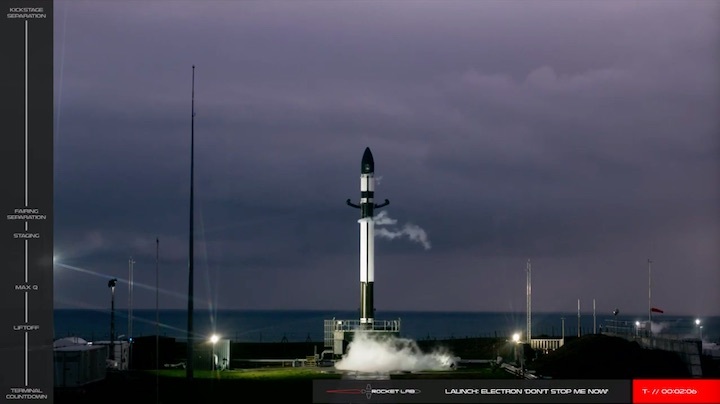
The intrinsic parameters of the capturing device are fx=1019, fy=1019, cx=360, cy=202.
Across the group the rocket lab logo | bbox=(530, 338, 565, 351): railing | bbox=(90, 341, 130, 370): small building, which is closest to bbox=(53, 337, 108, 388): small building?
bbox=(90, 341, 130, 370): small building

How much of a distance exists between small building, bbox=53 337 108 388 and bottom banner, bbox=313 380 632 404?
18.7 metres

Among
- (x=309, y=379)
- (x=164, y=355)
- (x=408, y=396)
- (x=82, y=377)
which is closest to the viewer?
(x=408, y=396)

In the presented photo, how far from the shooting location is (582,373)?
225 feet

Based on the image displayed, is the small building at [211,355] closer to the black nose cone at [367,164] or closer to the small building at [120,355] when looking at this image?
the small building at [120,355]

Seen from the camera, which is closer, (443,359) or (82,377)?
(82,377)

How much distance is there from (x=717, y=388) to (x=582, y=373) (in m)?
29.8

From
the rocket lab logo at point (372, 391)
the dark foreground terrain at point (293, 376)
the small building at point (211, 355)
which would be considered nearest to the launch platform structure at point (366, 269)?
the dark foreground terrain at point (293, 376)

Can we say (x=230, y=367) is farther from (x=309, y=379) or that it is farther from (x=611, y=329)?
(x=611, y=329)

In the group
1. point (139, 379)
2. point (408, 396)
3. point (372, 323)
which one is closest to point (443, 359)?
point (372, 323)

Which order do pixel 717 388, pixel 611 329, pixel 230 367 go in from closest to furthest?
pixel 717 388
pixel 230 367
pixel 611 329

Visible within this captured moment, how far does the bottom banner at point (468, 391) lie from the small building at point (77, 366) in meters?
18.7

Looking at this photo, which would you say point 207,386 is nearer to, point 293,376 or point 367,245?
point 293,376

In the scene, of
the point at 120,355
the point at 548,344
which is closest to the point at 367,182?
the point at 120,355

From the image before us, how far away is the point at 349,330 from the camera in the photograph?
82250 millimetres
